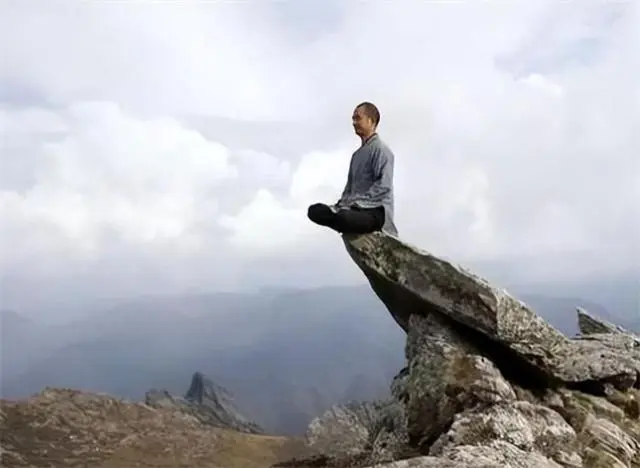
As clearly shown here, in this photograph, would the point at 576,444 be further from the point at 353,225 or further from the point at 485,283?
the point at 353,225

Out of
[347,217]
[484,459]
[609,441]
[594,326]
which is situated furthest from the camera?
[594,326]

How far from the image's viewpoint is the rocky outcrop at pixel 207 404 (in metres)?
94.7

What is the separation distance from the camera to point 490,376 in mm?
16625

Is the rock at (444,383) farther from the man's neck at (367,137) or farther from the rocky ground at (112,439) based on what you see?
the rocky ground at (112,439)

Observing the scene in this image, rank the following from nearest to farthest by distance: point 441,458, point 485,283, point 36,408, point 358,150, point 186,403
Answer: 1. point 441,458
2. point 485,283
3. point 358,150
4. point 36,408
5. point 186,403

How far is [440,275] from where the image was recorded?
17766 millimetres

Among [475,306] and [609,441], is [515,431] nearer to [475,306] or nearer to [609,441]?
[609,441]

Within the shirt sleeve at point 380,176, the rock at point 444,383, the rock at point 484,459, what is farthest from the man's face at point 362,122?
the rock at point 484,459

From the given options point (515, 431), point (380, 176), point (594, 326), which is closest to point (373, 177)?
point (380, 176)

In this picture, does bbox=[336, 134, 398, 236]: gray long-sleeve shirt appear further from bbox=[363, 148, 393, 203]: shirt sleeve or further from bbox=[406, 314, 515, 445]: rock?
bbox=[406, 314, 515, 445]: rock

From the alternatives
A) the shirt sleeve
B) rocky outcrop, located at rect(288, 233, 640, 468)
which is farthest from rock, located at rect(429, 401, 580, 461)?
the shirt sleeve

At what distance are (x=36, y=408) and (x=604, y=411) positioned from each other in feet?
200

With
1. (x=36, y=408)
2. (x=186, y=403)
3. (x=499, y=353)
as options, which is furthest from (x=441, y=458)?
(x=186, y=403)

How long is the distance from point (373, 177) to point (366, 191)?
0.43m
